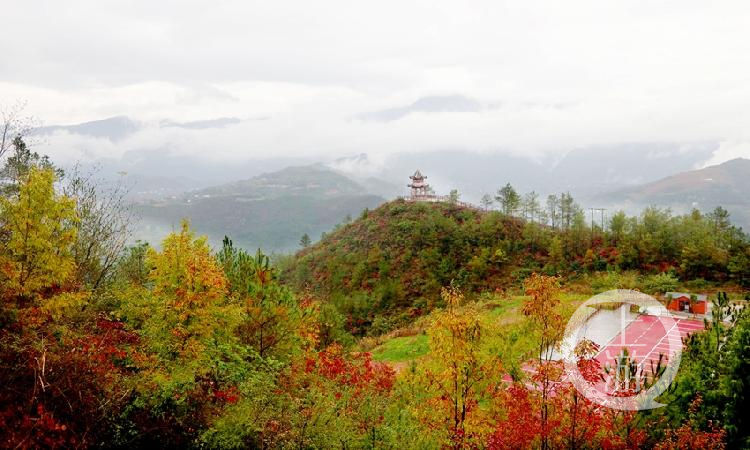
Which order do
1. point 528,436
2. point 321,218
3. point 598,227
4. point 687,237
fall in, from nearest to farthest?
1. point 528,436
2. point 687,237
3. point 598,227
4. point 321,218

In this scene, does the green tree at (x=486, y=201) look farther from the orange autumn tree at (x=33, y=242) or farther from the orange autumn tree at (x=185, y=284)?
the orange autumn tree at (x=33, y=242)

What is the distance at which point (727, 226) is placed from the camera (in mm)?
32938

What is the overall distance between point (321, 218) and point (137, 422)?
180 metres

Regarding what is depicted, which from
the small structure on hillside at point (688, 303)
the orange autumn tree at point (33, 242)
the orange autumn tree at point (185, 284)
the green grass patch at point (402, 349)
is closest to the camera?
the orange autumn tree at point (33, 242)

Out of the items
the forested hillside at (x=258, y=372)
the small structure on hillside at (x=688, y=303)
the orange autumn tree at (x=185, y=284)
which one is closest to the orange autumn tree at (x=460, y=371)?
the forested hillside at (x=258, y=372)

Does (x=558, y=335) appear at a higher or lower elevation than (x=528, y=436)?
higher

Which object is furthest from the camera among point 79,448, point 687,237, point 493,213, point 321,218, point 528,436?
point 321,218

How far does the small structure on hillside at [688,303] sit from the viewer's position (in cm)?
2106

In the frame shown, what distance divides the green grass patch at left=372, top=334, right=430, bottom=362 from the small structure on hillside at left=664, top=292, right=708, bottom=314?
1155 centimetres

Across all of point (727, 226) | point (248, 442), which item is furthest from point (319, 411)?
point (727, 226)

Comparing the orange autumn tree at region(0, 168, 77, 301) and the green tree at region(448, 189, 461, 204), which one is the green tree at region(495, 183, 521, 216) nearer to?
the green tree at region(448, 189, 461, 204)

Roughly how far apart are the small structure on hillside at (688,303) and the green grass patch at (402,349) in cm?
1155

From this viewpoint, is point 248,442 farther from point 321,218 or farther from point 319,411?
point 321,218

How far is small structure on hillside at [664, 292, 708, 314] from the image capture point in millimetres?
21062
